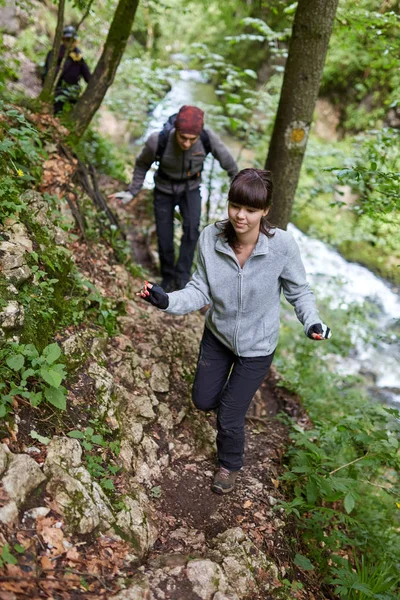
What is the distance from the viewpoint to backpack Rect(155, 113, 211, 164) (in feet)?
15.0

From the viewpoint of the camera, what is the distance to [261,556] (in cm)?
287

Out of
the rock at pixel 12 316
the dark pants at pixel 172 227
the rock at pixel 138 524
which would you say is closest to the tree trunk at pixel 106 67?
the dark pants at pixel 172 227

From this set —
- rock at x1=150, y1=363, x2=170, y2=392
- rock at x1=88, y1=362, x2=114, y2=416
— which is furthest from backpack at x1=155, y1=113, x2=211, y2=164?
rock at x1=88, y1=362, x2=114, y2=416

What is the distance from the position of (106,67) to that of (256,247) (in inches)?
147

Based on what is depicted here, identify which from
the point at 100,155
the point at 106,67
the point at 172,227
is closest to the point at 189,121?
the point at 172,227

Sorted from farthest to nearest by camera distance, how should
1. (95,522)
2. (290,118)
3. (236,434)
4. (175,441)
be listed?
(290,118) → (175,441) → (236,434) → (95,522)

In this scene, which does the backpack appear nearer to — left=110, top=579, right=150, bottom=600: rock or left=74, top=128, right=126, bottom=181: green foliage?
left=74, top=128, right=126, bottom=181: green foliage

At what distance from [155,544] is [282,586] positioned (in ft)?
2.71

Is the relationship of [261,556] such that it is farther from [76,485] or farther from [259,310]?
[259,310]

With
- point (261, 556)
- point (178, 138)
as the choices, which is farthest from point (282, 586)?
point (178, 138)

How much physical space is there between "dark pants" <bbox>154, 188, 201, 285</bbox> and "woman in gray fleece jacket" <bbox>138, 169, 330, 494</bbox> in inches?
81.1

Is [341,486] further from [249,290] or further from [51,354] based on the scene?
[51,354]

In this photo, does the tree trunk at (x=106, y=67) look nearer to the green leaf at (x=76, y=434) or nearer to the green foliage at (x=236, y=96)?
the green foliage at (x=236, y=96)

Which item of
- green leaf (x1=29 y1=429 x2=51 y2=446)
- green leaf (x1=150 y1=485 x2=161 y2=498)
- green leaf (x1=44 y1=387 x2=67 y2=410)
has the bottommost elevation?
green leaf (x1=150 y1=485 x2=161 y2=498)
